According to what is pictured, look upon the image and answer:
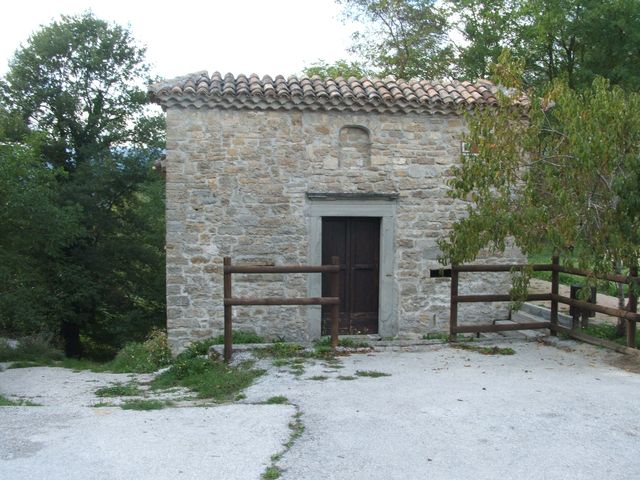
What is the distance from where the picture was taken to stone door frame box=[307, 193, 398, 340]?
9.13 meters

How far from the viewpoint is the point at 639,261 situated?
729cm

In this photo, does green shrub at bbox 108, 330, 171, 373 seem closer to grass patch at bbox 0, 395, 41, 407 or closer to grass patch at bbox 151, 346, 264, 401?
grass patch at bbox 151, 346, 264, 401

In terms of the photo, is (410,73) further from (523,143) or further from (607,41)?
(523,143)

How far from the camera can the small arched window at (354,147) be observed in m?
9.21

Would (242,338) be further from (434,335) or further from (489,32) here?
(489,32)

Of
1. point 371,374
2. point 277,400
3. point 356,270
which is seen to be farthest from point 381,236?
point 277,400

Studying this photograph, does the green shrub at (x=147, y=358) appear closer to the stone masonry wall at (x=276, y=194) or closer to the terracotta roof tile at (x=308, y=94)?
the stone masonry wall at (x=276, y=194)

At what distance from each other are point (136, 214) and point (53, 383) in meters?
10.7

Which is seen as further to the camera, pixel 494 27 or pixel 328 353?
pixel 494 27

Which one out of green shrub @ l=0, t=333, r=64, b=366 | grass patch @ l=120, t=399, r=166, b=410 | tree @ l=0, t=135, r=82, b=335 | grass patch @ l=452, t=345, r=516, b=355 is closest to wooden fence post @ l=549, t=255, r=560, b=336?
grass patch @ l=452, t=345, r=516, b=355

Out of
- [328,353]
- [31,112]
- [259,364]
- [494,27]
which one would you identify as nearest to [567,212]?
[328,353]

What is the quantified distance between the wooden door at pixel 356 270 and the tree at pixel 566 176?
2.28 metres

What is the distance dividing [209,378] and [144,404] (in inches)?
51.7

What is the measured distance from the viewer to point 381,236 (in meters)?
9.35
